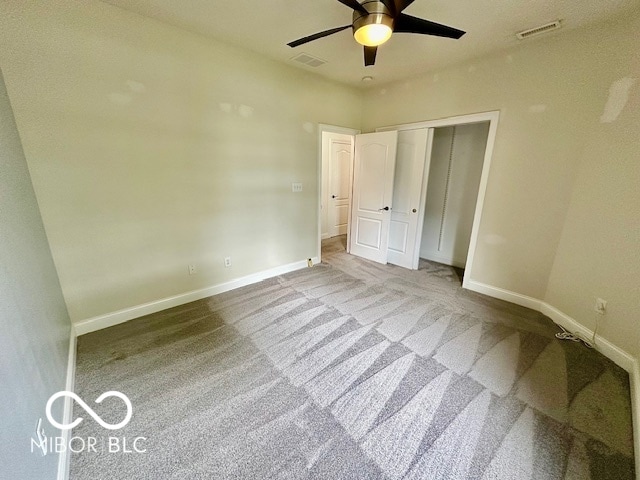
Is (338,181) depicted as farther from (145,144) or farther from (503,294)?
(145,144)

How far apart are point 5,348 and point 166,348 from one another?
130cm

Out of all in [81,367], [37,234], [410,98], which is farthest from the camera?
[410,98]

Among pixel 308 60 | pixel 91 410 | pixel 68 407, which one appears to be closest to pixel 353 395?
pixel 91 410

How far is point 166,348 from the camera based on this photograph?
2080 millimetres

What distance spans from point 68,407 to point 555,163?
13.9 feet

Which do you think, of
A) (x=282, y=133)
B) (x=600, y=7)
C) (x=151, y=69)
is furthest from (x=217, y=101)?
(x=600, y=7)

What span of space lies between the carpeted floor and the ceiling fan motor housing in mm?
2372

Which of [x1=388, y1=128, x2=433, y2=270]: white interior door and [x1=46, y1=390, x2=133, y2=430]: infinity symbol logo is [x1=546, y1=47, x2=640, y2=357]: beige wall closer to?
[x1=388, y1=128, x2=433, y2=270]: white interior door

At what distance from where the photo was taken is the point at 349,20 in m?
2.15

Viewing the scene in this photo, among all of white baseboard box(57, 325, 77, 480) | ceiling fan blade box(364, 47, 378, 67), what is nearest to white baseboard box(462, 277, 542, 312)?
ceiling fan blade box(364, 47, 378, 67)

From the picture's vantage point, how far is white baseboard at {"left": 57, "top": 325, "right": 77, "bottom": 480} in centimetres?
118

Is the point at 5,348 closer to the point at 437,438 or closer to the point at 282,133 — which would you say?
the point at 437,438

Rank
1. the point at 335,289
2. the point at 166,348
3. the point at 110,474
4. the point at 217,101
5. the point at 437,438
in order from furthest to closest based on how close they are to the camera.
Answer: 1. the point at 335,289
2. the point at 217,101
3. the point at 166,348
4. the point at 437,438
5. the point at 110,474

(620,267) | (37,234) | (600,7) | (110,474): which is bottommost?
(110,474)
